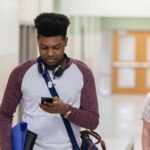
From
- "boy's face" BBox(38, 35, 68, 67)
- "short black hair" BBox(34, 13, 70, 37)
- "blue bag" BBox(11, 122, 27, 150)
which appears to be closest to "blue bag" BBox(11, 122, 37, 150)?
"blue bag" BBox(11, 122, 27, 150)

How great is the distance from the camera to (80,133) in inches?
78.7

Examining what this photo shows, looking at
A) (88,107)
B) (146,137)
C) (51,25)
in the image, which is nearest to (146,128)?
(146,137)

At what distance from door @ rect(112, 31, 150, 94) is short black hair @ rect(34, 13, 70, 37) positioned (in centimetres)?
1190

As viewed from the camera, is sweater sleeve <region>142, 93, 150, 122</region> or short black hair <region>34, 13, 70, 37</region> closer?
short black hair <region>34, 13, 70, 37</region>

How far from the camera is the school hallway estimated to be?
281 inches

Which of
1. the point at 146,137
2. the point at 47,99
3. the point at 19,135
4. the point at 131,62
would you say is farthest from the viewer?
the point at 131,62

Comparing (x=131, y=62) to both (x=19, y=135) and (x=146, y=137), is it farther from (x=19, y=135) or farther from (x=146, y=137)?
(x=19, y=135)

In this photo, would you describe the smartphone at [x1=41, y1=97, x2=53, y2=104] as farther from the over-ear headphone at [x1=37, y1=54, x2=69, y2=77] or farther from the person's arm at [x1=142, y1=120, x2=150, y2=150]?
the person's arm at [x1=142, y1=120, x2=150, y2=150]

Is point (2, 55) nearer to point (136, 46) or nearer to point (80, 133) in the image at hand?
point (80, 133)

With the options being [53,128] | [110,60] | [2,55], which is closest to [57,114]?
[53,128]

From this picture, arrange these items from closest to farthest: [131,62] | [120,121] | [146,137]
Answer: [146,137]
[120,121]
[131,62]

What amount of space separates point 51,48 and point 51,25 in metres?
0.10

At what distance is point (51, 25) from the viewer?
5.87ft

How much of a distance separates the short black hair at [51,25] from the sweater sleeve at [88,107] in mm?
233
